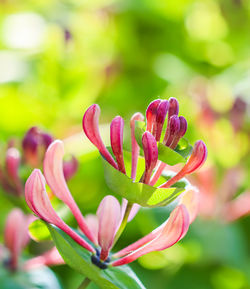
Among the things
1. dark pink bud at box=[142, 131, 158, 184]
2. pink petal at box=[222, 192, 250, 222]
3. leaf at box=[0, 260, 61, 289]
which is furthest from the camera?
pink petal at box=[222, 192, 250, 222]

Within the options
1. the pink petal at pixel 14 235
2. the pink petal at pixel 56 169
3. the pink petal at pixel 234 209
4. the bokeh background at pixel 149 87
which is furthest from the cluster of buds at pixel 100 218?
the pink petal at pixel 234 209

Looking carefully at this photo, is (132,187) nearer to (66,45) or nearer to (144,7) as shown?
(66,45)

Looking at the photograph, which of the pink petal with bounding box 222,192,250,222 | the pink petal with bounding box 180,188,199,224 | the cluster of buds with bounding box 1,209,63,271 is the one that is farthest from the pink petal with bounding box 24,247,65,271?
the pink petal with bounding box 222,192,250,222

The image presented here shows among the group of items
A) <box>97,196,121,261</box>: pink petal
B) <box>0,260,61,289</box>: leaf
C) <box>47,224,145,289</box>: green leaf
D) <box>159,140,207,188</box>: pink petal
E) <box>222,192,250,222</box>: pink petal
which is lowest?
<box>0,260,61,289</box>: leaf

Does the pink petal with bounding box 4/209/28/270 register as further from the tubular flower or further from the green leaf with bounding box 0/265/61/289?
the tubular flower

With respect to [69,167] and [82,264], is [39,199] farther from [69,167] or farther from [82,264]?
[69,167]

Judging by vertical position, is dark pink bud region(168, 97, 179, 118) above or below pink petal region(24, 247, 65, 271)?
above

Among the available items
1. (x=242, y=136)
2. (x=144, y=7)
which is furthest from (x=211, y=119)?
(x=144, y=7)

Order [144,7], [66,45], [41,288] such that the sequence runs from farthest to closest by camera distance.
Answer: [144,7]
[66,45]
[41,288]

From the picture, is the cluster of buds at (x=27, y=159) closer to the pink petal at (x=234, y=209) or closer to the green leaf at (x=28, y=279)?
the green leaf at (x=28, y=279)
